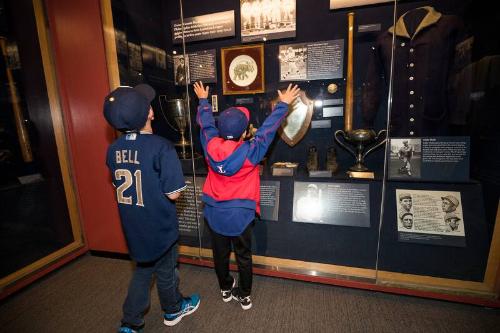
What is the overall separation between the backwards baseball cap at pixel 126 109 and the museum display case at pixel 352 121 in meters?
1.01

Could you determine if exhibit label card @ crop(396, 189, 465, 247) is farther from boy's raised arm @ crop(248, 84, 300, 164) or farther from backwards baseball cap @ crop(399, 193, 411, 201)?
boy's raised arm @ crop(248, 84, 300, 164)

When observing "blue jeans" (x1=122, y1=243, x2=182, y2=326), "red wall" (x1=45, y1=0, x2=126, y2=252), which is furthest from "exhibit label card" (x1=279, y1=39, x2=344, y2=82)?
"blue jeans" (x1=122, y1=243, x2=182, y2=326)

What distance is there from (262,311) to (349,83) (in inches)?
71.3

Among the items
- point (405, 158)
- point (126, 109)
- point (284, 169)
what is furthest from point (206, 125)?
point (405, 158)

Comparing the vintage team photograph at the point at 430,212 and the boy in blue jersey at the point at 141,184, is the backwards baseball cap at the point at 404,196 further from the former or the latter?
the boy in blue jersey at the point at 141,184

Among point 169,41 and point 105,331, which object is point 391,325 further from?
point 169,41

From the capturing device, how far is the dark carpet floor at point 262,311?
1582 mm

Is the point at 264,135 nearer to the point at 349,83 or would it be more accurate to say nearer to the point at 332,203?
the point at 332,203

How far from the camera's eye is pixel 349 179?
1.94m

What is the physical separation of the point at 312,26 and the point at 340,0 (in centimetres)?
26

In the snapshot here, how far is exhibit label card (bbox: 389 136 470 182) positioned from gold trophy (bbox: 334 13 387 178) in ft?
0.51

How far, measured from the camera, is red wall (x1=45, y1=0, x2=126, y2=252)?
Result: 2.06 m

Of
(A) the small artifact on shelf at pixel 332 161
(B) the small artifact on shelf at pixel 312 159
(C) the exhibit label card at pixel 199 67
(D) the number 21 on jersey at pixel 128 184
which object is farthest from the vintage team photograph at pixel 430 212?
(C) the exhibit label card at pixel 199 67

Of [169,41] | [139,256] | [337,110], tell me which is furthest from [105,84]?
[337,110]
